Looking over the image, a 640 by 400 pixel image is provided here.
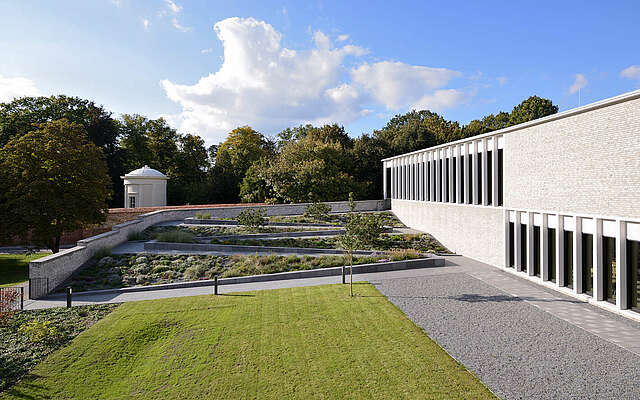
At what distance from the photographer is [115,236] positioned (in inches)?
846

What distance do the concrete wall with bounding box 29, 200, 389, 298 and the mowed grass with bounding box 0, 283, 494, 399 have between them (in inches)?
200

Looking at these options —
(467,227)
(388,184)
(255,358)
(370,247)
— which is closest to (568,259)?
(467,227)

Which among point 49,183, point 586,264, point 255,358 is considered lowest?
point 255,358

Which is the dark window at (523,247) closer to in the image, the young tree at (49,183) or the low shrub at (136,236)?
the young tree at (49,183)

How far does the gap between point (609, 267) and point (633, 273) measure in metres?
0.82

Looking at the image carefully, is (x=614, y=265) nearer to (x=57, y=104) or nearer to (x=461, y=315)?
(x=461, y=315)

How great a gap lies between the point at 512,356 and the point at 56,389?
9.87 meters

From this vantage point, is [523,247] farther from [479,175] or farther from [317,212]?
[317,212]

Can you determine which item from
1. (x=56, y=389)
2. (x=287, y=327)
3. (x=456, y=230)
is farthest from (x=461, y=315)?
(x=456, y=230)

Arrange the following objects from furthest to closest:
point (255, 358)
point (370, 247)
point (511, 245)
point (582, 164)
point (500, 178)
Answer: point (370, 247)
point (500, 178)
point (511, 245)
point (582, 164)
point (255, 358)

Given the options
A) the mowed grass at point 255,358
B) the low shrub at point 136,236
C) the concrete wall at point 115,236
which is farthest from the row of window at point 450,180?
the low shrub at point 136,236

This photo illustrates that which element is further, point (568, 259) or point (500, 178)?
point (500, 178)

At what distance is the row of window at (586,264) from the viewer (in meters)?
10.9

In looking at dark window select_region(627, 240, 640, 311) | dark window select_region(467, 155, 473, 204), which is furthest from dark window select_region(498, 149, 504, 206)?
dark window select_region(627, 240, 640, 311)
